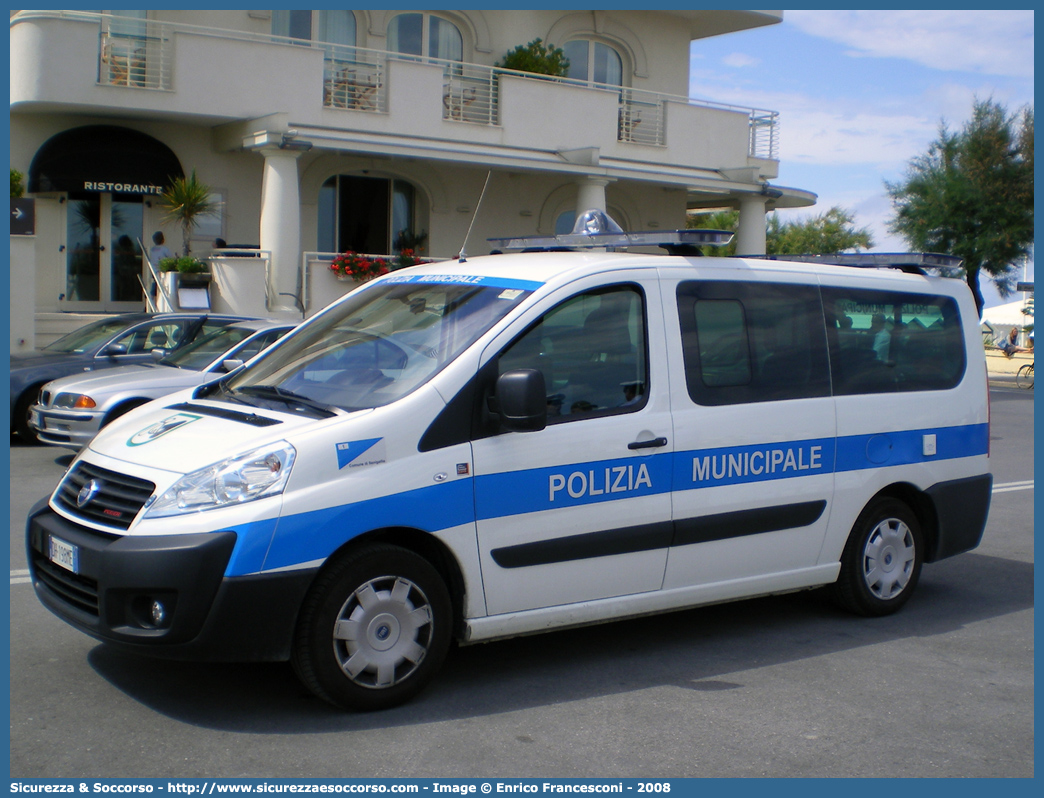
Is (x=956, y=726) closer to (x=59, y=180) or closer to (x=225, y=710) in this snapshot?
(x=225, y=710)

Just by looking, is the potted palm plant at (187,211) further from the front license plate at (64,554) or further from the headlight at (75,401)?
the front license plate at (64,554)

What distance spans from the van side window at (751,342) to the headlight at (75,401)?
6.77 metres

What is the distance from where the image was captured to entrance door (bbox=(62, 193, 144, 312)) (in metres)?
20.0

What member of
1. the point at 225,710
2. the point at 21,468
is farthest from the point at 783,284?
the point at 21,468

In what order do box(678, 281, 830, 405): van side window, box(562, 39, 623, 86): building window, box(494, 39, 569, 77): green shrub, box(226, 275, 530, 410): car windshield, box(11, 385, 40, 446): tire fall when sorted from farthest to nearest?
box(562, 39, 623, 86): building window, box(494, 39, 569, 77): green shrub, box(11, 385, 40, 446): tire, box(678, 281, 830, 405): van side window, box(226, 275, 530, 410): car windshield

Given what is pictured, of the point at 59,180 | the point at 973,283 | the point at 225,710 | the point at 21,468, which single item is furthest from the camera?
the point at 973,283

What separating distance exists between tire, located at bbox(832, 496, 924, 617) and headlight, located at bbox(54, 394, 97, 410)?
7097mm

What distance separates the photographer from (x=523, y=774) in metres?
3.84

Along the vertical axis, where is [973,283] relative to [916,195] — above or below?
below

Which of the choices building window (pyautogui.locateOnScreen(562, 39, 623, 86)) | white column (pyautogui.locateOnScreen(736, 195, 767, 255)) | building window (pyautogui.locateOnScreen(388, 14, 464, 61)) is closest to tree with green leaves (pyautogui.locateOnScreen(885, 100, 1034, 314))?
white column (pyautogui.locateOnScreen(736, 195, 767, 255))

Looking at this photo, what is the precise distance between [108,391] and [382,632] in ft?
22.0

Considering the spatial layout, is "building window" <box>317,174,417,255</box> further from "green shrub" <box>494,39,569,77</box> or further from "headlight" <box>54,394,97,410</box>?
"headlight" <box>54,394,97,410</box>
